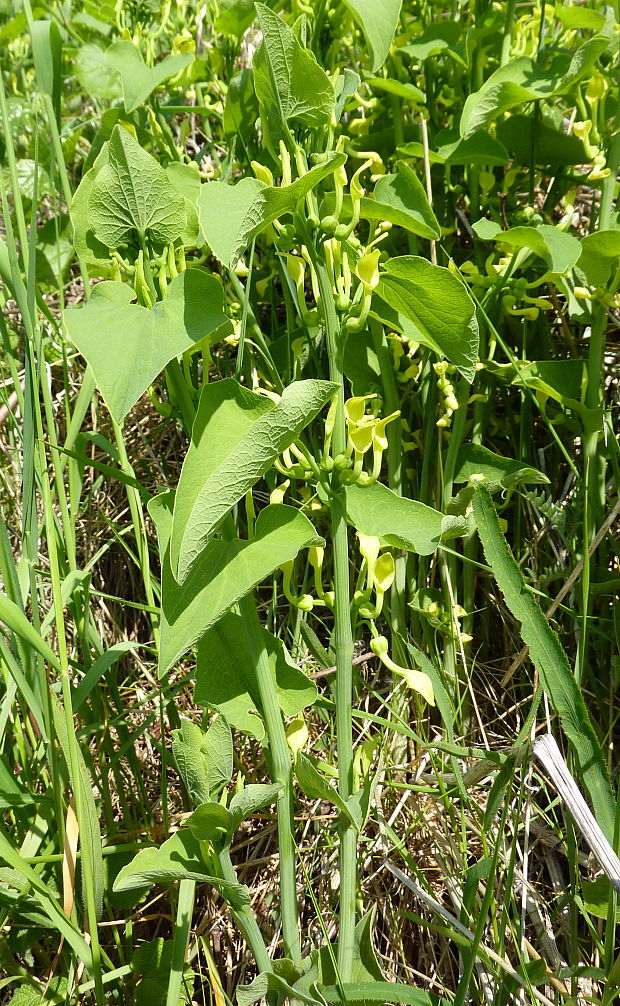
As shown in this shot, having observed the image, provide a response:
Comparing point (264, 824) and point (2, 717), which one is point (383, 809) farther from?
point (2, 717)

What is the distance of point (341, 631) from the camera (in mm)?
666

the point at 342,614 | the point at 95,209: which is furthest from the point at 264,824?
the point at 95,209

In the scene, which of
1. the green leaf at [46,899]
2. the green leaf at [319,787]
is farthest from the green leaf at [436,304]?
the green leaf at [46,899]

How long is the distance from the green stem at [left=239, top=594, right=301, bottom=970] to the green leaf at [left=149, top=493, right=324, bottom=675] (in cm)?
6

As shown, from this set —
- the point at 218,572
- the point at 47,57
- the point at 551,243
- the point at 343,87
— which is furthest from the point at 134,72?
the point at 218,572

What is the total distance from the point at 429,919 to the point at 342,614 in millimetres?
387

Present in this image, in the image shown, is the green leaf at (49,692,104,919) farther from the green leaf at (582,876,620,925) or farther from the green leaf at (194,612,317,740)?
the green leaf at (582,876,620,925)

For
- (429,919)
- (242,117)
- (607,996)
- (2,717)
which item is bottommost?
(429,919)

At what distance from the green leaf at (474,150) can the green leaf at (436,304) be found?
26 cm

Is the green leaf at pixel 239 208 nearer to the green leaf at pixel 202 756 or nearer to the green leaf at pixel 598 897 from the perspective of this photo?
the green leaf at pixel 202 756

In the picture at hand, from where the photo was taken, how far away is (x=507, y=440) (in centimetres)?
105

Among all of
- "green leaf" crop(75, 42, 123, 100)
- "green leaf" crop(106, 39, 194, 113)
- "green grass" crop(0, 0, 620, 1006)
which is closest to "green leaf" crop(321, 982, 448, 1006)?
"green grass" crop(0, 0, 620, 1006)

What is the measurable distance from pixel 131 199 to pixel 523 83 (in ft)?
1.46

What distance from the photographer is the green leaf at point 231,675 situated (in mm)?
676
